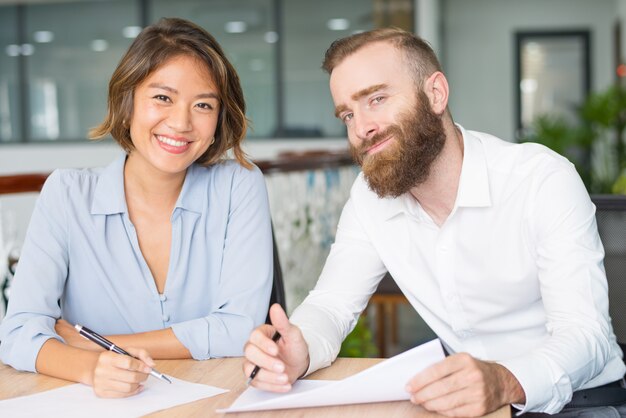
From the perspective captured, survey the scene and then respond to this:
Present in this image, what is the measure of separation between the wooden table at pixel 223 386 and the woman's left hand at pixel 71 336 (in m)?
0.14

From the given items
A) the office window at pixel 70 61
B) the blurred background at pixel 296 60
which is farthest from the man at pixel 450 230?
the office window at pixel 70 61

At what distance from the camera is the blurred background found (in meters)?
8.09

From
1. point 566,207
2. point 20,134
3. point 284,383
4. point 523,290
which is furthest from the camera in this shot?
point 20,134

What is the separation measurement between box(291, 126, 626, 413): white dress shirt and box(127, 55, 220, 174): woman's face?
386mm

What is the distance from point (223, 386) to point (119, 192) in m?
0.64

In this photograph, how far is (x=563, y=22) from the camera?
9.30m

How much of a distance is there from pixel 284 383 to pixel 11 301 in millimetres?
664

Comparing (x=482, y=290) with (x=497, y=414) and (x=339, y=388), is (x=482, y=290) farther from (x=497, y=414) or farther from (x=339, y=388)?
(x=339, y=388)

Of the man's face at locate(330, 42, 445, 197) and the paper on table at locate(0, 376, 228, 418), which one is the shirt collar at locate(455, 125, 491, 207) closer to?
the man's face at locate(330, 42, 445, 197)

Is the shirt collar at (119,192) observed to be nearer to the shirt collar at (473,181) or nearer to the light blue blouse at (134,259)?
the light blue blouse at (134,259)

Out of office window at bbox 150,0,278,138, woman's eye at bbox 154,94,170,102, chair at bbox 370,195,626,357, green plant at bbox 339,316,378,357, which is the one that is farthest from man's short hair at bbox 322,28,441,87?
office window at bbox 150,0,278,138

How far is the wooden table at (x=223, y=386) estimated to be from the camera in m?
1.11

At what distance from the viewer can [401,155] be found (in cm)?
157

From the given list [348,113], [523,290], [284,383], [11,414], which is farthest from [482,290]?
[11,414]
